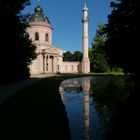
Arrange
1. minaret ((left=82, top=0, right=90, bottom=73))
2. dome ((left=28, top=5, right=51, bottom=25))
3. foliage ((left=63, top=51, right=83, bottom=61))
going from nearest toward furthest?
1. dome ((left=28, top=5, right=51, bottom=25))
2. minaret ((left=82, top=0, right=90, bottom=73))
3. foliage ((left=63, top=51, right=83, bottom=61))

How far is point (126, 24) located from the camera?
17.3 m

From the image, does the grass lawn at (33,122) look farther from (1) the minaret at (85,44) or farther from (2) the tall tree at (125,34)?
(1) the minaret at (85,44)

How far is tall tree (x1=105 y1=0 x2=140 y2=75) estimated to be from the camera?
15.8 metres

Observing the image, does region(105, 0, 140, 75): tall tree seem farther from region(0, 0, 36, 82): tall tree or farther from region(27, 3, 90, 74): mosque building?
region(27, 3, 90, 74): mosque building

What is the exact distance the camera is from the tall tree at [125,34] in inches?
624

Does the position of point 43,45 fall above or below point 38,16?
below

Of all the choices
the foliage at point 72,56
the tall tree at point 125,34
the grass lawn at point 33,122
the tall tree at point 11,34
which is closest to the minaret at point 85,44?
the foliage at point 72,56

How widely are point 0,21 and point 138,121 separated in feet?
45.0

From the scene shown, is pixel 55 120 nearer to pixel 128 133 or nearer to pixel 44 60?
pixel 128 133

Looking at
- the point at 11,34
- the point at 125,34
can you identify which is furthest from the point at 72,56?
the point at 125,34

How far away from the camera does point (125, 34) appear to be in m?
16.7

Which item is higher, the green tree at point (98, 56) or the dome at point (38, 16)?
the dome at point (38, 16)

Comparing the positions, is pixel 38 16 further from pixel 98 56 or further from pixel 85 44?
pixel 98 56

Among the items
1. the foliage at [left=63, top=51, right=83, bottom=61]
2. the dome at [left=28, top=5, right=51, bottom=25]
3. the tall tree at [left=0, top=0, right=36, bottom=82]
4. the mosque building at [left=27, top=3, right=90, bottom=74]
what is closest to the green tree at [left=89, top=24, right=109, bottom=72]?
the mosque building at [left=27, top=3, right=90, bottom=74]
